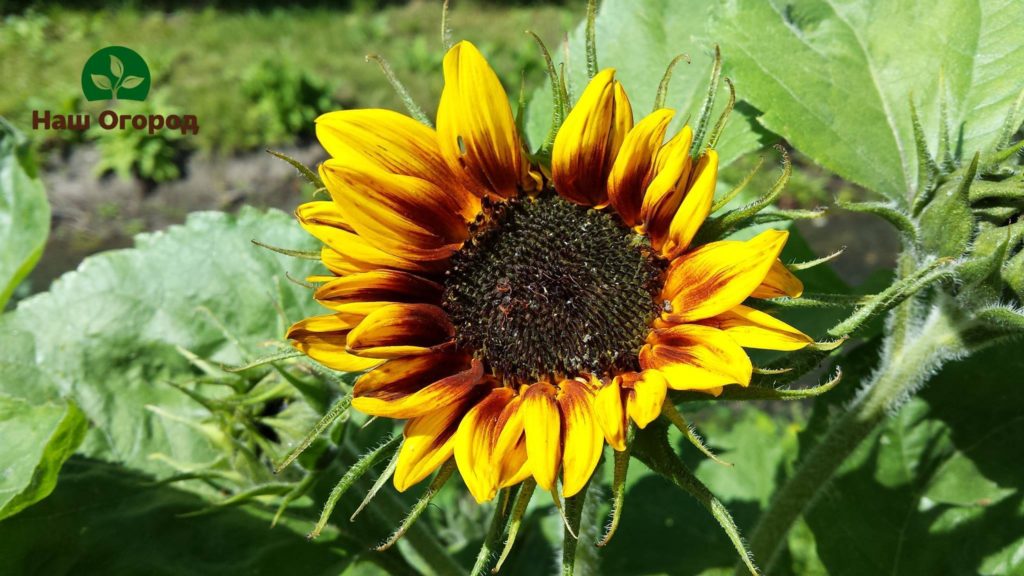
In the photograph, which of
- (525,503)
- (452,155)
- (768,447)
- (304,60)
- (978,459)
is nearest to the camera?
(525,503)

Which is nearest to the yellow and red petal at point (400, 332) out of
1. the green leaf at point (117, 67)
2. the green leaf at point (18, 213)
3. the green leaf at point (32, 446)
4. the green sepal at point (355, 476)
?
the green sepal at point (355, 476)

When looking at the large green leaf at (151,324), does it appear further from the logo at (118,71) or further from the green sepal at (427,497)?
the logo at (118,71)

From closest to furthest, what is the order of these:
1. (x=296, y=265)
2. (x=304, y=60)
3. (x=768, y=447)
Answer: (x=296, y=265), (x=768, y=447), (x=304, y=60)

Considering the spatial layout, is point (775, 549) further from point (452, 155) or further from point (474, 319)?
point (452, 155)

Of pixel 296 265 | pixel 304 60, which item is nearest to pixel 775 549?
pixel 296 265

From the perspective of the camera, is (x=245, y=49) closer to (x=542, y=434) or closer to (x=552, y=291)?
(x=552, y=291)
